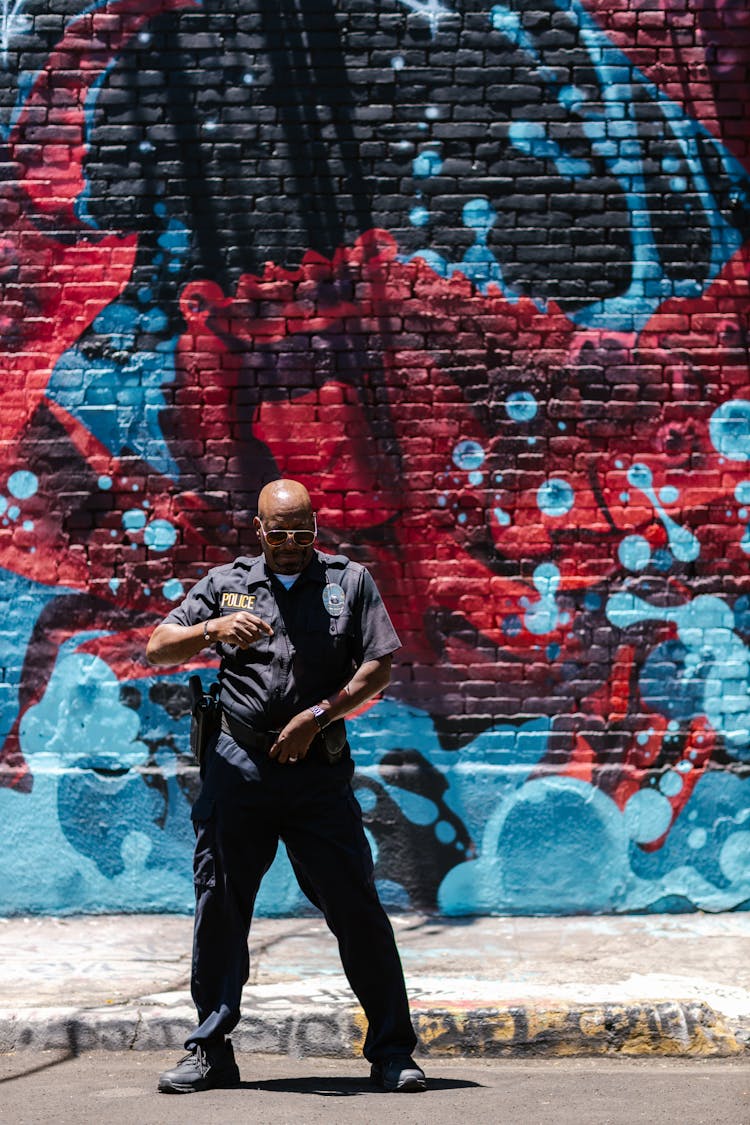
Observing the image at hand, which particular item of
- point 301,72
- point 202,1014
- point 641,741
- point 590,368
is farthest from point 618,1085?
point 301,72

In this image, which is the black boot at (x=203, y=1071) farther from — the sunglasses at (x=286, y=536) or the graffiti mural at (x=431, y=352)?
the graffiti mural at (x=431, y=352)

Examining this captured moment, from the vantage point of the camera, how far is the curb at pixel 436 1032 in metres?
4.92

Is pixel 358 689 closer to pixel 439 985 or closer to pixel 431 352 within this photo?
pixel 439 985

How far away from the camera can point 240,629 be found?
14.0 feet

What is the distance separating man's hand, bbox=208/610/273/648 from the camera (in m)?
4.28

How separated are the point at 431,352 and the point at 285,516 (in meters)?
2.36

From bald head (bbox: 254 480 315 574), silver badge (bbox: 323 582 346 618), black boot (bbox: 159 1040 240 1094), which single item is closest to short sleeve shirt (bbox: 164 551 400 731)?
silver badge (bbox: 323 582 346 618)

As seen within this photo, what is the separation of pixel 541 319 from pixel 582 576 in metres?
1.16

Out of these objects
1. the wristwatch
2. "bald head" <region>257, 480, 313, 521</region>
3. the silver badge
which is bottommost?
the wristwatch

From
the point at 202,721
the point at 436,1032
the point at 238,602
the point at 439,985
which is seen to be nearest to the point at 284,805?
the point at 202,721

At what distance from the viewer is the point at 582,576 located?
655 centimetres

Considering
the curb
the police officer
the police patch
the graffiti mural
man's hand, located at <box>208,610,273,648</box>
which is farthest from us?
the graffiti mural

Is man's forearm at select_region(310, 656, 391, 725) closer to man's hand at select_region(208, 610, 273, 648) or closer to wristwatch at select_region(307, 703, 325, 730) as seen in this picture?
wristwatch at select_region(307, 703, 325, 730)

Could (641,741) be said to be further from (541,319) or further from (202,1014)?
(202,1014)
